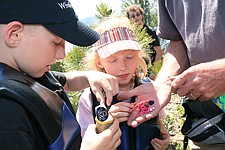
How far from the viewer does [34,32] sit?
3.94ft

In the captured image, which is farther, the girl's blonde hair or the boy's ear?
the girl's blonde hair

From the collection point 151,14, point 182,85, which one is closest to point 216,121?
point 182,85

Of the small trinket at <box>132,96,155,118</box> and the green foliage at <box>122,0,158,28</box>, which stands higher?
the small trinket at <box>132,96,155,118</box>

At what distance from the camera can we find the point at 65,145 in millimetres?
1248

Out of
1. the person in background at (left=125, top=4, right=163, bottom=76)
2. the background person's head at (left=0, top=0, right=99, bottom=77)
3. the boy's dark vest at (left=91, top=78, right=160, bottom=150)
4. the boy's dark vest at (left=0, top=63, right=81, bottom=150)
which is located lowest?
the person in background at (left=125, top=4, right=163, bottom=76)

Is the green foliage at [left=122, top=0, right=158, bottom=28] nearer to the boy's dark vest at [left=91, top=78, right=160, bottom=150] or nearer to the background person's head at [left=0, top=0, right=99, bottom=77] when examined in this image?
the boy's dark vest at [left=91, top=78, right=160, bottom=150]

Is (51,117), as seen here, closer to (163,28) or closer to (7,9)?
(7,9)

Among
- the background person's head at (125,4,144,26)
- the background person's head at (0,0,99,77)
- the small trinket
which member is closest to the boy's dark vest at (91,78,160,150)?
the small trinket

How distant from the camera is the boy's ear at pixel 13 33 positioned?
3.81ft

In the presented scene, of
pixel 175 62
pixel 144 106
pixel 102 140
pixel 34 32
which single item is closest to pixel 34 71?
pixel 34 32

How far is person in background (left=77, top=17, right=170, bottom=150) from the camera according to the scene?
2057 mm

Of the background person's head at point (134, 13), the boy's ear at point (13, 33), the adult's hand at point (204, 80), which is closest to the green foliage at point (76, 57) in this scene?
the adult's hand at point (204, 80)

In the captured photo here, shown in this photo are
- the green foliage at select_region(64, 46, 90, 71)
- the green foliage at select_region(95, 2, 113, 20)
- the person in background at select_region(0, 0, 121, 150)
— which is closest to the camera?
the person in background at select_region(0, 0, 121, 150)

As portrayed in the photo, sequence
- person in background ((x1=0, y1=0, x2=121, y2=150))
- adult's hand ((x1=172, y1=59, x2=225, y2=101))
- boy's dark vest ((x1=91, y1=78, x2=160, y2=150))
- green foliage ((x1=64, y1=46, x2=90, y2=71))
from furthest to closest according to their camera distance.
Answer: green foliage ((x1=64, y1=46, x2=90, y2=71))
boy's dark vest ((x1=91, y1=78, x2=160, y2=150))
adult's hand ((x1=172, y1=59, x2=225, y2=101))
person in background ((x1=0, y1=0, x2=121, y2=150))
